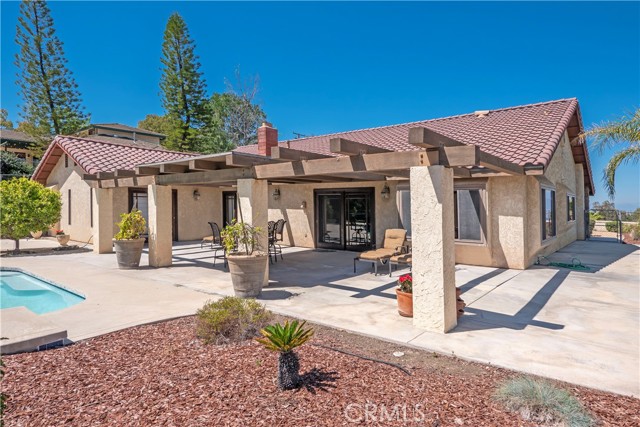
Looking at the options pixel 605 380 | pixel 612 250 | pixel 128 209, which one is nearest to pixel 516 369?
pixel 605 380

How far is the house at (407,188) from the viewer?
5102 mm

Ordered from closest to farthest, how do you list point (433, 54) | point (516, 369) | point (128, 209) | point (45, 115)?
point (516, 369)
point (128, 209)
point (433, 54)
point (45, 115)

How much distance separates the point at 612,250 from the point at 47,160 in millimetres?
24571

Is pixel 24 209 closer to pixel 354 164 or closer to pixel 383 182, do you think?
pixel 383 182

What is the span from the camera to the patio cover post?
7.68 meters

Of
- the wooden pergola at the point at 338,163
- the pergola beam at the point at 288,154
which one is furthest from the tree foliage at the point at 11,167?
the pergola beam at the point at 288,154

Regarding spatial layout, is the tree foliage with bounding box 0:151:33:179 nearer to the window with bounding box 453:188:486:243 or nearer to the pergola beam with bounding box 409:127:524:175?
the window with bounding box 453:188:486:243

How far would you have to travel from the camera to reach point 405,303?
18.4ft

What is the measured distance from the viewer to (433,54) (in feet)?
73.5

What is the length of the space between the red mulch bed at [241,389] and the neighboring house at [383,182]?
81.5 inches

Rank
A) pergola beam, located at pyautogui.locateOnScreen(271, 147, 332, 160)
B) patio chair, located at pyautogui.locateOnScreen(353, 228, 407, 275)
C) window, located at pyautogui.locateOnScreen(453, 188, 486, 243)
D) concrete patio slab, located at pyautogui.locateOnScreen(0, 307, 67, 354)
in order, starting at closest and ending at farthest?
concrete patio slab, located at pyautogui.locateOnScreen(0, 307, 67, 354) → pergola beam, located at pyautogui.locateOnScreen(271, 147, 332, 160) → patio chair, located at pyautogui.locateOnScreen(353, 228, 407, 275) → window, located at pyautogui.locateOnScreen(453, 188, 486, 243)

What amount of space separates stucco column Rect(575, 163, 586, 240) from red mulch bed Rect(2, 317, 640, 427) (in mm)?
16821

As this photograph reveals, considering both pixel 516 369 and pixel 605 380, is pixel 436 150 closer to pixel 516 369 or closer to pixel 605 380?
pixel 516 369

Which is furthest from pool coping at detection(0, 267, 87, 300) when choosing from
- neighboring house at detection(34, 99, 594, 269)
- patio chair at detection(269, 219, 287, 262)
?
patio chair at detection(269, 219, 287, 262)
